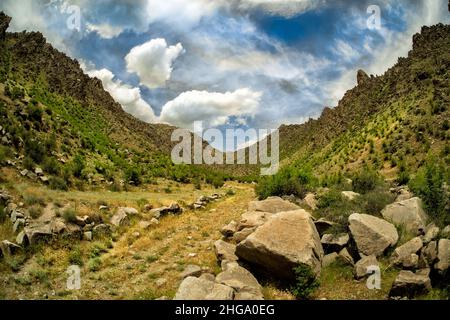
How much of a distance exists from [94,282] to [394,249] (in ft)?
28.2

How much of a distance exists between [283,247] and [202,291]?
2.69 meters

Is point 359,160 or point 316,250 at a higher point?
point 359,160

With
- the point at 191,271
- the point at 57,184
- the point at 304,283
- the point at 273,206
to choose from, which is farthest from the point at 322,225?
the point at 57,184

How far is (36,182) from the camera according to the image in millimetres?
22328

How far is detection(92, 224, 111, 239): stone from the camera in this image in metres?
15.1

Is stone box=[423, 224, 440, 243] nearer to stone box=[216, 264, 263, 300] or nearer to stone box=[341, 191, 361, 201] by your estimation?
stone box=[341, 191, 361, 201]

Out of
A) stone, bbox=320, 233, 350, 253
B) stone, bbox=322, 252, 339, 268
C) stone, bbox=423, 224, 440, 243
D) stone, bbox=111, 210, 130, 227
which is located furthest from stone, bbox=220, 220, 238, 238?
stone, bbox=423, 224, 440, 243

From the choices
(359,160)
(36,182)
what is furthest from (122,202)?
(359,160)

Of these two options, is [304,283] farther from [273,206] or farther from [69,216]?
[69,216]

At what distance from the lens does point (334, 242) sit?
11734 mm

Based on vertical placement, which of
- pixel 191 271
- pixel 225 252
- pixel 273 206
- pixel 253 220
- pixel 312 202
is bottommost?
pixel 191 271
